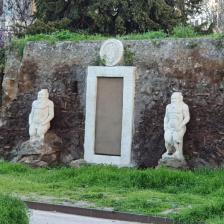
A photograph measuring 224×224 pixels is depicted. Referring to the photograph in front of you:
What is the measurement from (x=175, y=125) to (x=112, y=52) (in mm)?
2189

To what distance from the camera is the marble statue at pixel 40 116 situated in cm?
1319

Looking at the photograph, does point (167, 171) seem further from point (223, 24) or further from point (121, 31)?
point (223, 24)

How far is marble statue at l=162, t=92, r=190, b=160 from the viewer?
1175 cm

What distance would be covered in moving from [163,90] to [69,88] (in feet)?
7.20

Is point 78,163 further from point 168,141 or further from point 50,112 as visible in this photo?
point 168,141

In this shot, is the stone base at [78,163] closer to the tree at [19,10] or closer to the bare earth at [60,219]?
the bare earth at [60,219]

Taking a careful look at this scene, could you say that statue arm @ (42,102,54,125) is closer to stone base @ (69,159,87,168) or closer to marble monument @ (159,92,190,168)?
stone base @ (69,159,87,168)

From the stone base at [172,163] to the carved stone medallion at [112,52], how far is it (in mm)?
2382

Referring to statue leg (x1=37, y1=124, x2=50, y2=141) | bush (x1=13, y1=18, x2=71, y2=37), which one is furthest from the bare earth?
bush (x1=13, y1=18, x2=71, y2=37)

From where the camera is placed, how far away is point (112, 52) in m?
13.0

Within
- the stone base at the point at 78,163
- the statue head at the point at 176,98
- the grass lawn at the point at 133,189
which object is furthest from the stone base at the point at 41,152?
the statue head at the point at 176,98

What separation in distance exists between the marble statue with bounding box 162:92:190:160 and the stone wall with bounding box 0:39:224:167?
0.29 metres

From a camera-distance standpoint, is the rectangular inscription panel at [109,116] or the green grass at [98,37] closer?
the rectangular inscription panel at [109,116]

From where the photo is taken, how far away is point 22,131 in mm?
14109
